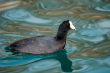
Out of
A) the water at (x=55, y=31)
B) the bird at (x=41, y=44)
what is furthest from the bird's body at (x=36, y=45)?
the water at (x=55, y=31)

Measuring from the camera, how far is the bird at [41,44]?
8.46m

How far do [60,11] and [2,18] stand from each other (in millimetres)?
1365

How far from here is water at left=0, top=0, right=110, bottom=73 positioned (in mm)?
8281

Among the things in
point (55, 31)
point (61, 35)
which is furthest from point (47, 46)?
point (55, 31)

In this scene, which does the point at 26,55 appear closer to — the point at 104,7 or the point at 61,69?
the point at 61,69

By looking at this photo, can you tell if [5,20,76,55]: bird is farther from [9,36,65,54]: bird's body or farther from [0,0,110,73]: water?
[0,0,110,73]: water

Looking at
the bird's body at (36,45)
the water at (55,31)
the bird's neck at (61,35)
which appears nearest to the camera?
the water at (55,31)

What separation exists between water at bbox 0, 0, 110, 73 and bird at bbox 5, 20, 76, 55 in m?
0.11

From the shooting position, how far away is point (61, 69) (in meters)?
8.13

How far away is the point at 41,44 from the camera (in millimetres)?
8523

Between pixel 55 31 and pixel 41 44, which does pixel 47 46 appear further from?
pixel 55 31

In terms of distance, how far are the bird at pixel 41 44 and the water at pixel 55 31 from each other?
0.11 metres

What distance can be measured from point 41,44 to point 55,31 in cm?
131

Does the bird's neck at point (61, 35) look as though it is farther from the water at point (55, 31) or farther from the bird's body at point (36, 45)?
the water at point (55, 31)
